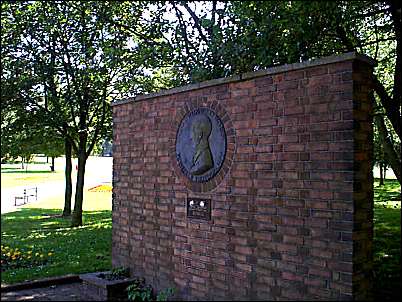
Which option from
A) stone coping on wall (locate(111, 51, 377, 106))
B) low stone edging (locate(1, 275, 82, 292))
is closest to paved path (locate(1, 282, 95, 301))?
low stone edging (locate(1, 275, 82, 292))

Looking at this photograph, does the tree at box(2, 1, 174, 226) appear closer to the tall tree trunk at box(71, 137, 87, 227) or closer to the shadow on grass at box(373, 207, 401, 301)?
the tall tree trunk at box(71, 137, 87, 227)

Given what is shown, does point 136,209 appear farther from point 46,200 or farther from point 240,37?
point 46,200

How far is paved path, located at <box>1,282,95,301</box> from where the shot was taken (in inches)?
221

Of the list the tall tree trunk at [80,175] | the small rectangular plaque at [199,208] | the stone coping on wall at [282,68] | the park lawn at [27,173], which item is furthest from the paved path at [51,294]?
the tall tree trunk at [80,175]

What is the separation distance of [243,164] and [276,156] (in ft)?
1.39

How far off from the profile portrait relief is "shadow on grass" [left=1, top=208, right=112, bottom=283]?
309 centimetres

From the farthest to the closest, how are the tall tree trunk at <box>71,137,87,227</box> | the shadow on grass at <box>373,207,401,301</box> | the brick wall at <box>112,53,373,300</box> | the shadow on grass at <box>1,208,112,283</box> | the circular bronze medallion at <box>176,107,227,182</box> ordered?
the tall tree trunk at <box>71,137,87,227</box>, the shadow on grass at <box>1,208,112,283</box>, the circular bronze medallion at <box>176,107,227,182</box>, the shadow on grass at <box>373,207,401,301</box>, the brick wall at <box>112,53,373,300</box>

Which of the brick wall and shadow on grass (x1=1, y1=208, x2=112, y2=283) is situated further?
shadow on grass (x1=1, y1=208, x2=112, y2=283)

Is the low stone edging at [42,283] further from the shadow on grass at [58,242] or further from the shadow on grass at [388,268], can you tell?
the shadow on grass at [388,268]

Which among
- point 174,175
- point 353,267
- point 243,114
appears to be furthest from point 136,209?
point 353,267

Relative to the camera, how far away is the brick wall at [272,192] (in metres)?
3.68

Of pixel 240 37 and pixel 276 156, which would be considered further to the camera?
pixel 240 37

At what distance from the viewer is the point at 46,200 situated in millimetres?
21438

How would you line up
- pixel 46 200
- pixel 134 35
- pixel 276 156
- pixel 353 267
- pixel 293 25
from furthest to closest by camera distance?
pixel 46 200 < pixel 134 35 < pixel 293 25 < pixel 276 156 < pixel 353 267
